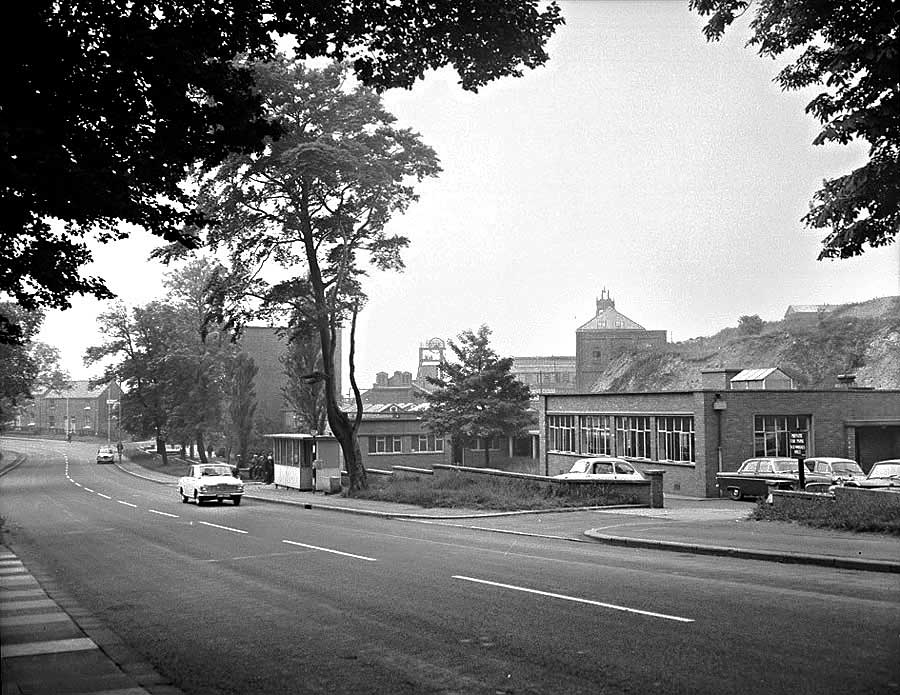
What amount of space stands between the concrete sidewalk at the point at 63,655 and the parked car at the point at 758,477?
1136 inches

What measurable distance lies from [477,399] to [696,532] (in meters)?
42.1

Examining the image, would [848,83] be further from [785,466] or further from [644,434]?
[644,434]

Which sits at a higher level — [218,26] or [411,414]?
[218,26]

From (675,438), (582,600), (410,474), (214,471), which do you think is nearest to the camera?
(582,600)

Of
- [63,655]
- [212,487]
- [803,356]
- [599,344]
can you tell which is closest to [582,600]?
[63,655]

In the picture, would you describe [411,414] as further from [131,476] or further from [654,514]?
[654,514]

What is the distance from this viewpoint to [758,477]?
37.2 metres

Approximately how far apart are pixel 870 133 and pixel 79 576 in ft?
53.7

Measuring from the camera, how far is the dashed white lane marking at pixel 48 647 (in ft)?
30.6

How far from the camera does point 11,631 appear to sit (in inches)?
418

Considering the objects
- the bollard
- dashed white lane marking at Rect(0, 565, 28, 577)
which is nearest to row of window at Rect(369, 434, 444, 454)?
the bollard

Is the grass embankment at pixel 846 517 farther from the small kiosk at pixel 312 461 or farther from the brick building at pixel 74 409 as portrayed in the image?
the brick building at pixel 74 409

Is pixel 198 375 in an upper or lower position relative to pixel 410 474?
upper

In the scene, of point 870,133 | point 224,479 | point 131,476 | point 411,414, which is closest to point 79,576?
point 870,133
